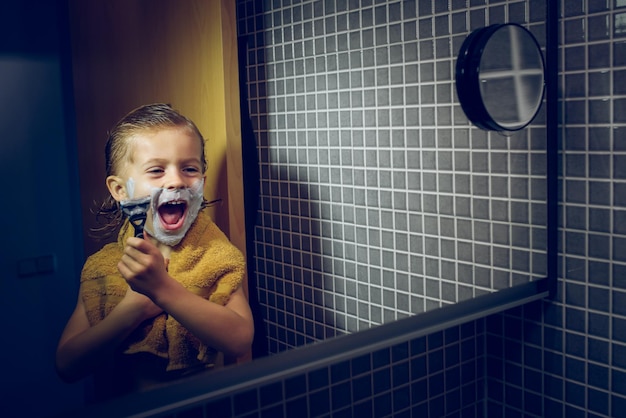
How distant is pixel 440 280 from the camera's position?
3.44 ft

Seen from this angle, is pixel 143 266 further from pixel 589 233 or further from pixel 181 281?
pixel 589 233

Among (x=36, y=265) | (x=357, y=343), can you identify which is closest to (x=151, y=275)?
(x=36, y=265)

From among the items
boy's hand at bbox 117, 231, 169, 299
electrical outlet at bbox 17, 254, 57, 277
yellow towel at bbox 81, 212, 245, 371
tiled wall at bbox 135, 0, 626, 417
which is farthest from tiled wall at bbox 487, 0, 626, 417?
electrical outlet at bbox 17, 254, 57, 277

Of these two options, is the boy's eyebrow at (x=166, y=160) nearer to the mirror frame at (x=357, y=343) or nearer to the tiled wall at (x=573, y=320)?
the mirror frame at (x=357, y=343)

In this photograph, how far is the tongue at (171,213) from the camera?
0.71 meters

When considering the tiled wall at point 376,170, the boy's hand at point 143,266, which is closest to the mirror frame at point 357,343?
the tiled wall at point 376,170

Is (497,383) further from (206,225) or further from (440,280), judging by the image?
(206,225)

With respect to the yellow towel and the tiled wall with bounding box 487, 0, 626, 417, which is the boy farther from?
the tiled wall with bounding box 487, 0, 626, 417

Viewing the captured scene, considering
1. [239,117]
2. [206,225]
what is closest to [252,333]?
[206,225]

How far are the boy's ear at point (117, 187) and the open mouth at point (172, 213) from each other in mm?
42

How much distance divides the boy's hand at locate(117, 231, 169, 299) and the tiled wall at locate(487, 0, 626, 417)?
2.56 feet

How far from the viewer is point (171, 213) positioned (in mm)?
715

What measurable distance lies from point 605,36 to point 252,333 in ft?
2.51

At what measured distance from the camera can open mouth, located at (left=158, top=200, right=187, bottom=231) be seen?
709 mm
